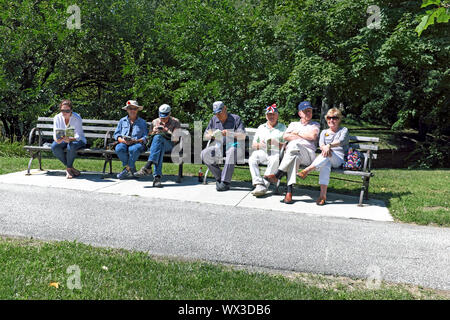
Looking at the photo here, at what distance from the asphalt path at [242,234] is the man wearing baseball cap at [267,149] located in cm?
98

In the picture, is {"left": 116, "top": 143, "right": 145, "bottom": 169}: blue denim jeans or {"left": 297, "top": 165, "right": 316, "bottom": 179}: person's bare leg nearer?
{"left": 297, "top": 165, "right": 316, "bottom": 179}: person's bare leg

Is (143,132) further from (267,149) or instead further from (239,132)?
(267,149)

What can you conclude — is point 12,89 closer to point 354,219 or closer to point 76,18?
point 76,18

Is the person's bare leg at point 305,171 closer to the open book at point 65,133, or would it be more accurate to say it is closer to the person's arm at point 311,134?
the person's arm at point 311,134

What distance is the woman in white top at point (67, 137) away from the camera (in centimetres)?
719

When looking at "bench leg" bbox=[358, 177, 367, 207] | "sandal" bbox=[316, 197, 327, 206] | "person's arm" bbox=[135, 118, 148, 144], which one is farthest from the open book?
"bench leg" bbox=[358, 177, 367, 207]

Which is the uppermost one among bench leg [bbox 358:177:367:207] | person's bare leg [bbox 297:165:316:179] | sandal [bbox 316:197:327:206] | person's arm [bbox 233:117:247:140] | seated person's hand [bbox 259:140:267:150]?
person's arm [bbox 233:117:247:140]

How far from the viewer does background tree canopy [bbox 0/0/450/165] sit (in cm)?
1161

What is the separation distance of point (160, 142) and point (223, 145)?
40.0 inches

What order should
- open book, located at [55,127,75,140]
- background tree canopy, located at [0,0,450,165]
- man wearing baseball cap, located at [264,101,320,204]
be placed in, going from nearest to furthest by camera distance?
man wearing baseball cap, located at [264,101,320,204] < open book, located at [55,127,75,140] < background tree canopy, located at [0,0,450,165]

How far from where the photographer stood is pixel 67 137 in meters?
7.19

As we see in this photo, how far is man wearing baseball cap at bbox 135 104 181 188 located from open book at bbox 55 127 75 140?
130 centimetres

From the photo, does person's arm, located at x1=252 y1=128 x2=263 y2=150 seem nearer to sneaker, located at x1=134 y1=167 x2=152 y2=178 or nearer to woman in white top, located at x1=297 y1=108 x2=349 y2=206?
woman in white top, located at x1=297 y1=108 x2=349 y2=206

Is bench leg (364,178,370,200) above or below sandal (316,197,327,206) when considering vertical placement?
above
